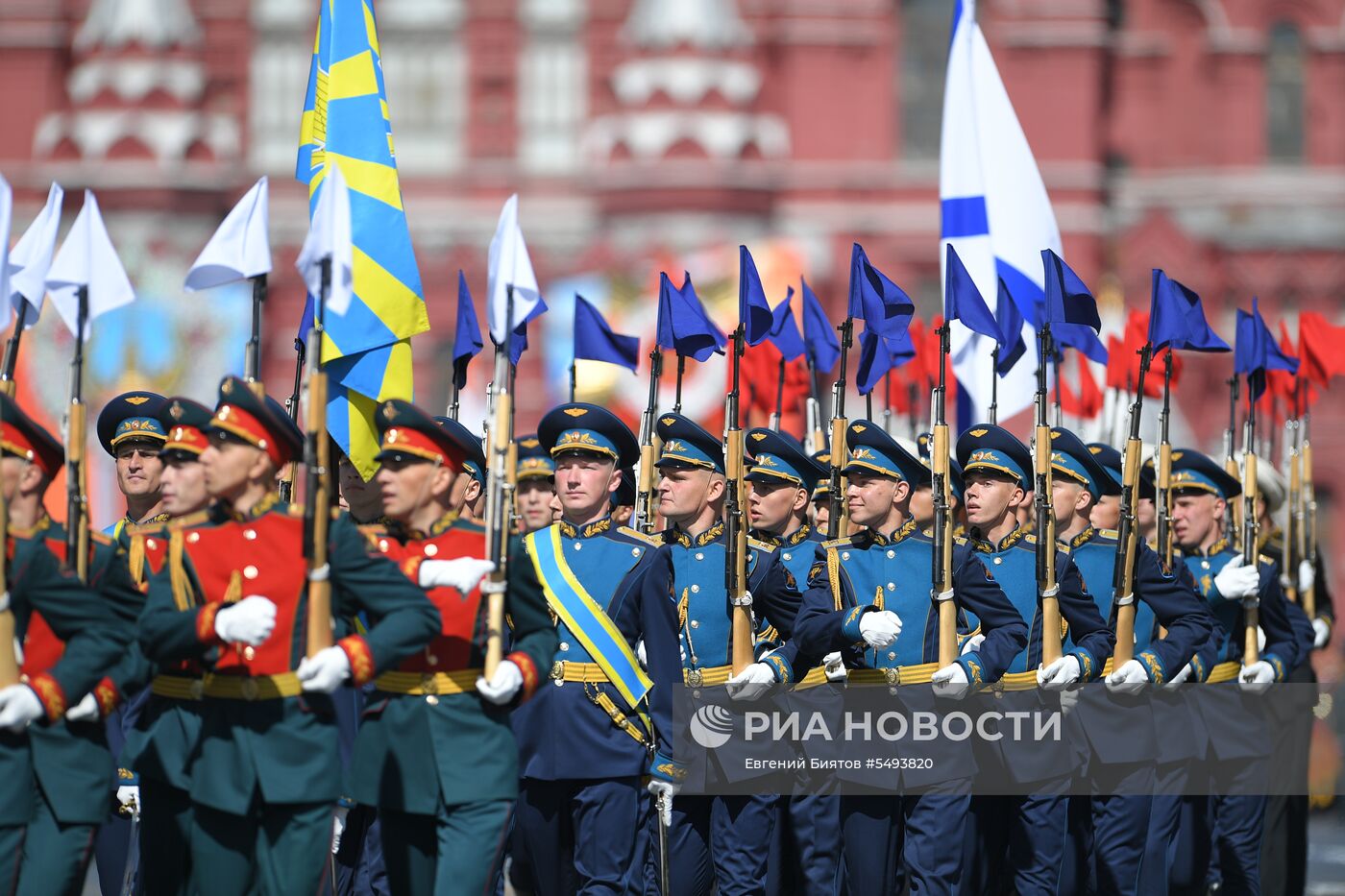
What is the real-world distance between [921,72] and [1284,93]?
4.74 meters

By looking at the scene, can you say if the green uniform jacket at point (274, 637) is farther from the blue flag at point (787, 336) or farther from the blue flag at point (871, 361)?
the blue flag at point (787, 336)

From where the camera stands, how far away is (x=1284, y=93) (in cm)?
3009

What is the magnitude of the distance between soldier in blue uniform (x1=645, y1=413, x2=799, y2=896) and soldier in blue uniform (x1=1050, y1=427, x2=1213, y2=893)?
140cm

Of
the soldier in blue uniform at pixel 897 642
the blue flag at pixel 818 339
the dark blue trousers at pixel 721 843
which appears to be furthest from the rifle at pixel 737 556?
the blue flag at pixel 818 339

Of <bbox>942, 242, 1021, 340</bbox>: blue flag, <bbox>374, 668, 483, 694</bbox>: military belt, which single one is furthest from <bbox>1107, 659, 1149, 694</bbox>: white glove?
<bbox>374, 668, 483, 694</bbox>: military belt

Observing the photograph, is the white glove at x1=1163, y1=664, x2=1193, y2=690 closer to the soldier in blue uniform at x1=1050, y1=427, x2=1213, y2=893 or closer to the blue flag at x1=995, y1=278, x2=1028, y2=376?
the soldier in blue uniform at x1=1050, y1=427, x2=1213, y2=893

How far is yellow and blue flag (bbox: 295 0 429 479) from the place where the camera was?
849 cm

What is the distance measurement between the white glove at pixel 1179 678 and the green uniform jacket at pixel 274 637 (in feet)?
12.4

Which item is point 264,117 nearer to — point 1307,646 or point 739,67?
point 739,67

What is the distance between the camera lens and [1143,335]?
497 inches

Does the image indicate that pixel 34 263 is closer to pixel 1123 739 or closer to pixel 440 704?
pixel 440 704

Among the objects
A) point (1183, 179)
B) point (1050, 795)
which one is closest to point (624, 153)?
point (1183, 179)

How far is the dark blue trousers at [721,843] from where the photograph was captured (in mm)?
8688

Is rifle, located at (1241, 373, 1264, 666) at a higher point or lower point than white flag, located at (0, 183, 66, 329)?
lower
